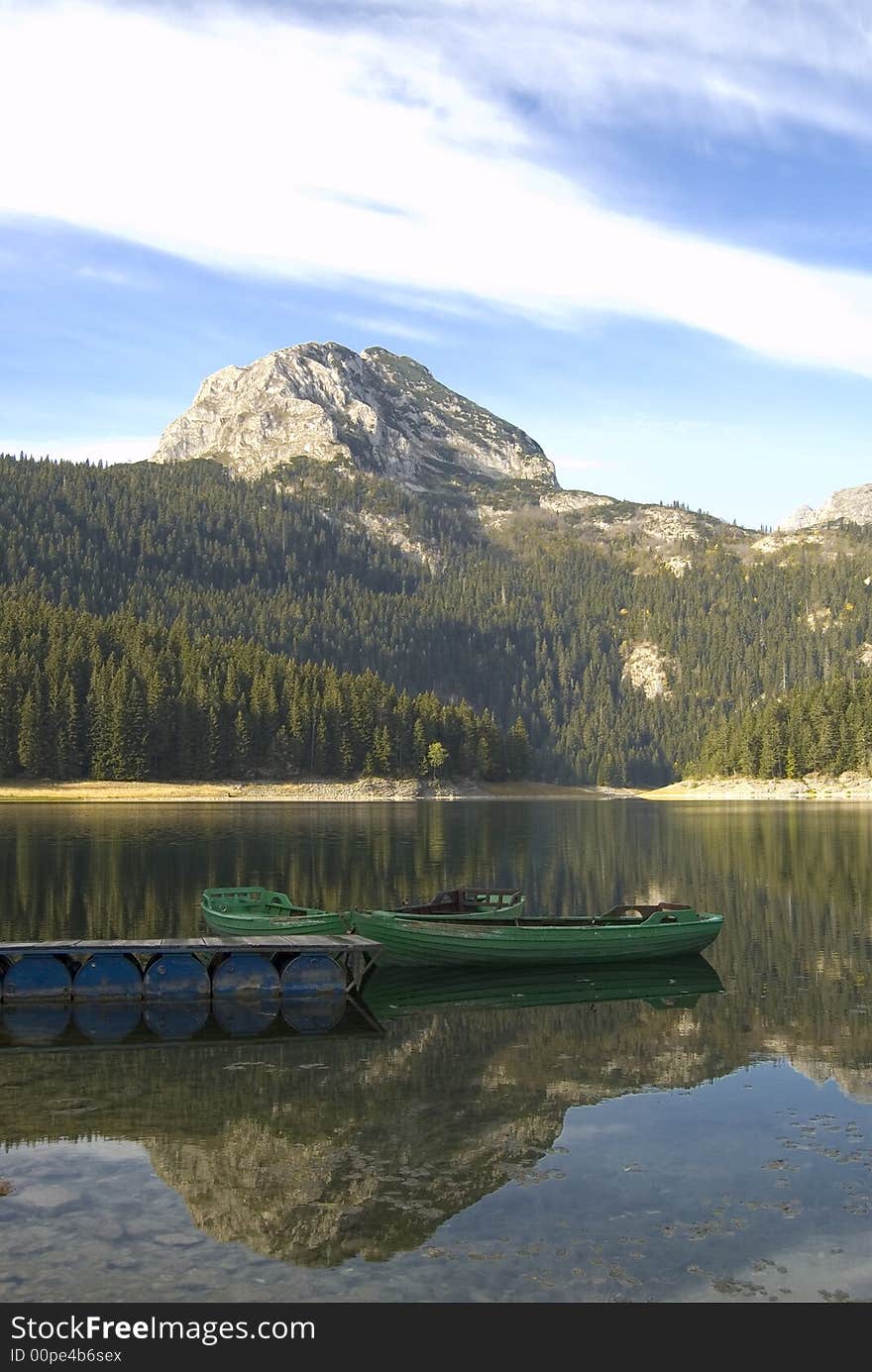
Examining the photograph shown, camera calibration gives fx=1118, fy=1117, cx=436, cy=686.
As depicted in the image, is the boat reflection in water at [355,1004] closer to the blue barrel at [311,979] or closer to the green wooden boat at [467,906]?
the blue barrel at [311,979]

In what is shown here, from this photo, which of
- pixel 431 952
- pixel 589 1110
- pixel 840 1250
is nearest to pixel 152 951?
Answer: pixel 431 952

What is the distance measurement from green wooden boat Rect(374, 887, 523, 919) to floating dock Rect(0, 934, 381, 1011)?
18.9 ft

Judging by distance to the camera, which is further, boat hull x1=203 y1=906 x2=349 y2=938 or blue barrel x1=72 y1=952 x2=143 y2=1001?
boat hull x1=203 y1=906 x2=349 y2=938

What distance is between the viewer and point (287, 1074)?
28516mm

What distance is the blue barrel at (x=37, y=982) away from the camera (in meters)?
37.5

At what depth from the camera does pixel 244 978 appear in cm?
3878

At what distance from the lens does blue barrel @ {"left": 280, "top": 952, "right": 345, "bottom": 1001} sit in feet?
128

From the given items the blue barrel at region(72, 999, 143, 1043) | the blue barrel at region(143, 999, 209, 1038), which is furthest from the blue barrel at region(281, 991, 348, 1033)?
the blue barrel at region(72, 999, 143, 1043)

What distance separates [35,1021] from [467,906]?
→ 67.8ft

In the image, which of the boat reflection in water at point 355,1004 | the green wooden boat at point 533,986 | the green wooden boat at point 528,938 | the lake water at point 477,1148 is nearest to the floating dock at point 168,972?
the boat reflection in water at point 355,1004

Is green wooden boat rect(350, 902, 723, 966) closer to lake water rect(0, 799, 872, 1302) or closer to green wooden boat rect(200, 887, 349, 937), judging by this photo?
green wooden boat rect(200, 887, 349, 937)

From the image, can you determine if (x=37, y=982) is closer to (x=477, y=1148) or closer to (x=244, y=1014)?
(x=244, y=1014)
